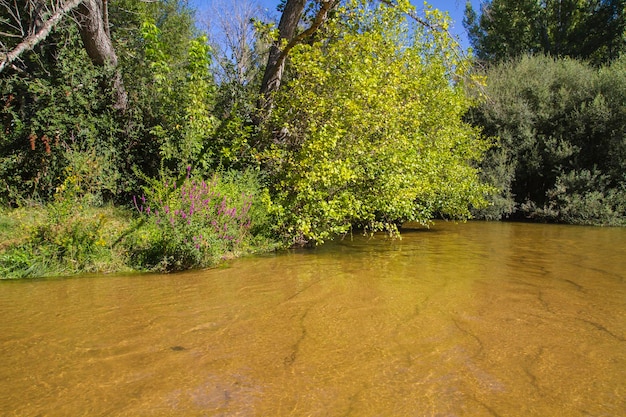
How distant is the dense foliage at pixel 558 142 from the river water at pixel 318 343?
1036 cm

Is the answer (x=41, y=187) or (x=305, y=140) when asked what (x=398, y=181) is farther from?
(x=41, y=187)

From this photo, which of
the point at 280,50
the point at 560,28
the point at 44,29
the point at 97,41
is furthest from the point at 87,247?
the point at 560,28

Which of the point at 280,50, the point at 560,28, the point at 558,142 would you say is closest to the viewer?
the point at 280,50

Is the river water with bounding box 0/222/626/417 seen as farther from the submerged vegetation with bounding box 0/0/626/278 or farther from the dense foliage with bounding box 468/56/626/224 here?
the dense foliage with bounding box 468/56/626/224

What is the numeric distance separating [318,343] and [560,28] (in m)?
30.0

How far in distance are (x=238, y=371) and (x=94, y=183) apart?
7042 millimetres

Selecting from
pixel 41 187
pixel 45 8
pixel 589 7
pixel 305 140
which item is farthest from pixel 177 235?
pixel 589 7

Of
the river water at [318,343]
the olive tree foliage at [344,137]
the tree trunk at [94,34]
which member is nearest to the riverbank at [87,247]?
the river water at [318,343]

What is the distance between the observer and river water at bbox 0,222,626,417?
2814mm

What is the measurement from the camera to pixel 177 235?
6.54m

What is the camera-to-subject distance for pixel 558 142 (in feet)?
57.4

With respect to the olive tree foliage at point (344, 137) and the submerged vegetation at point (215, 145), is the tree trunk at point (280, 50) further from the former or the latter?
the olive tree foliage at point (344, 137)

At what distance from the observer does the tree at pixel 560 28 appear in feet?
83.1

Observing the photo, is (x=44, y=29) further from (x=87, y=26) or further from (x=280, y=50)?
(x=280, y=50)
